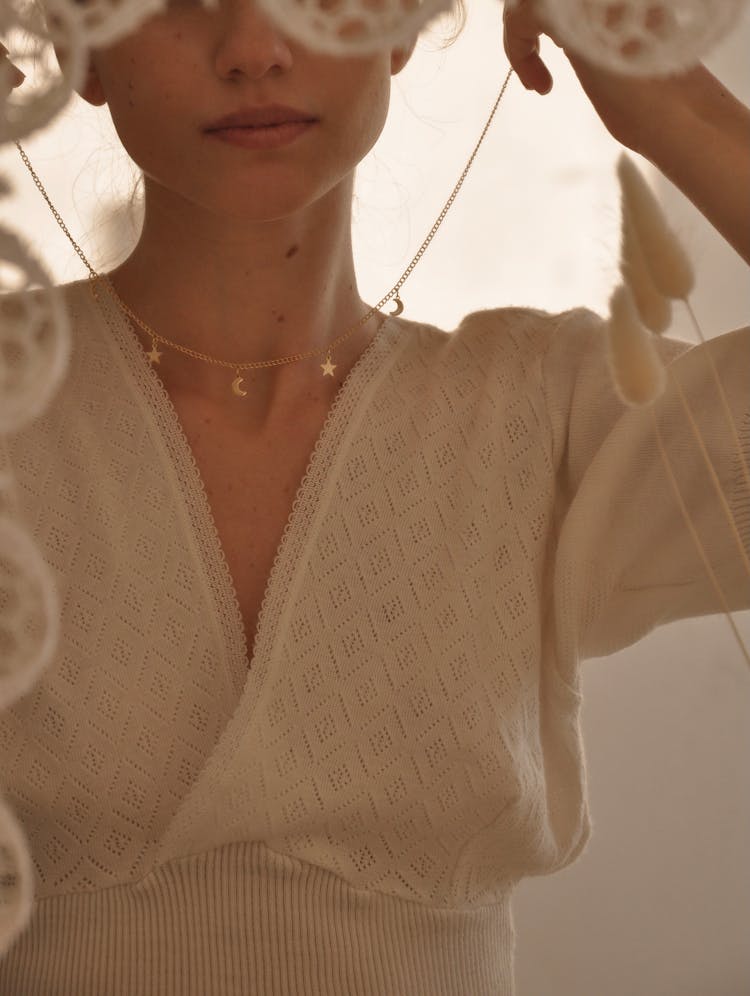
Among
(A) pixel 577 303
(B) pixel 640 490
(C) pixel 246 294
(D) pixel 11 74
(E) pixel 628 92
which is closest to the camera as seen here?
(D) pixel 11 74

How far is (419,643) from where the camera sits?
0.76m

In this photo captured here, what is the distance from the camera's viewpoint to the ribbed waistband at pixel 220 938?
698 millimetres

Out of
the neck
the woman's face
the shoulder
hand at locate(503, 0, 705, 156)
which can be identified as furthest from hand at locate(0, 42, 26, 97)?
the shoulder

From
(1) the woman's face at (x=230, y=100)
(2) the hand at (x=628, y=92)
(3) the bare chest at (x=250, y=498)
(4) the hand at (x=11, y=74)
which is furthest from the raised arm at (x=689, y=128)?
(3) the bare chest at (x=250, y=498)

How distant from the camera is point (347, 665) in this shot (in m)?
0.75

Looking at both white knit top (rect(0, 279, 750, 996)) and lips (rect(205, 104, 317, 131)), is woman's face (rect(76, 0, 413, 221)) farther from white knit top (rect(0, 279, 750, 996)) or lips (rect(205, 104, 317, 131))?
white knit top (rect(0, 279, 750, 996))

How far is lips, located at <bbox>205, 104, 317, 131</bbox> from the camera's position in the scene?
0.56 m

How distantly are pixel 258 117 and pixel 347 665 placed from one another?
13.1 inches

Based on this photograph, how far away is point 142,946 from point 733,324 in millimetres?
582

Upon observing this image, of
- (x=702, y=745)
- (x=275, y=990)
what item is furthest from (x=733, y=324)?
(x=275, y=990)

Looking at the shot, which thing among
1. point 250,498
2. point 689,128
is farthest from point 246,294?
point 689,128

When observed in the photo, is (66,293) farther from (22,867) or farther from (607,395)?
(22,867)

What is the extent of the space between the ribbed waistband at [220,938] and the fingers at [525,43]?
45cm

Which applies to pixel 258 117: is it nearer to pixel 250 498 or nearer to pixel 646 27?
pixel 646 27
